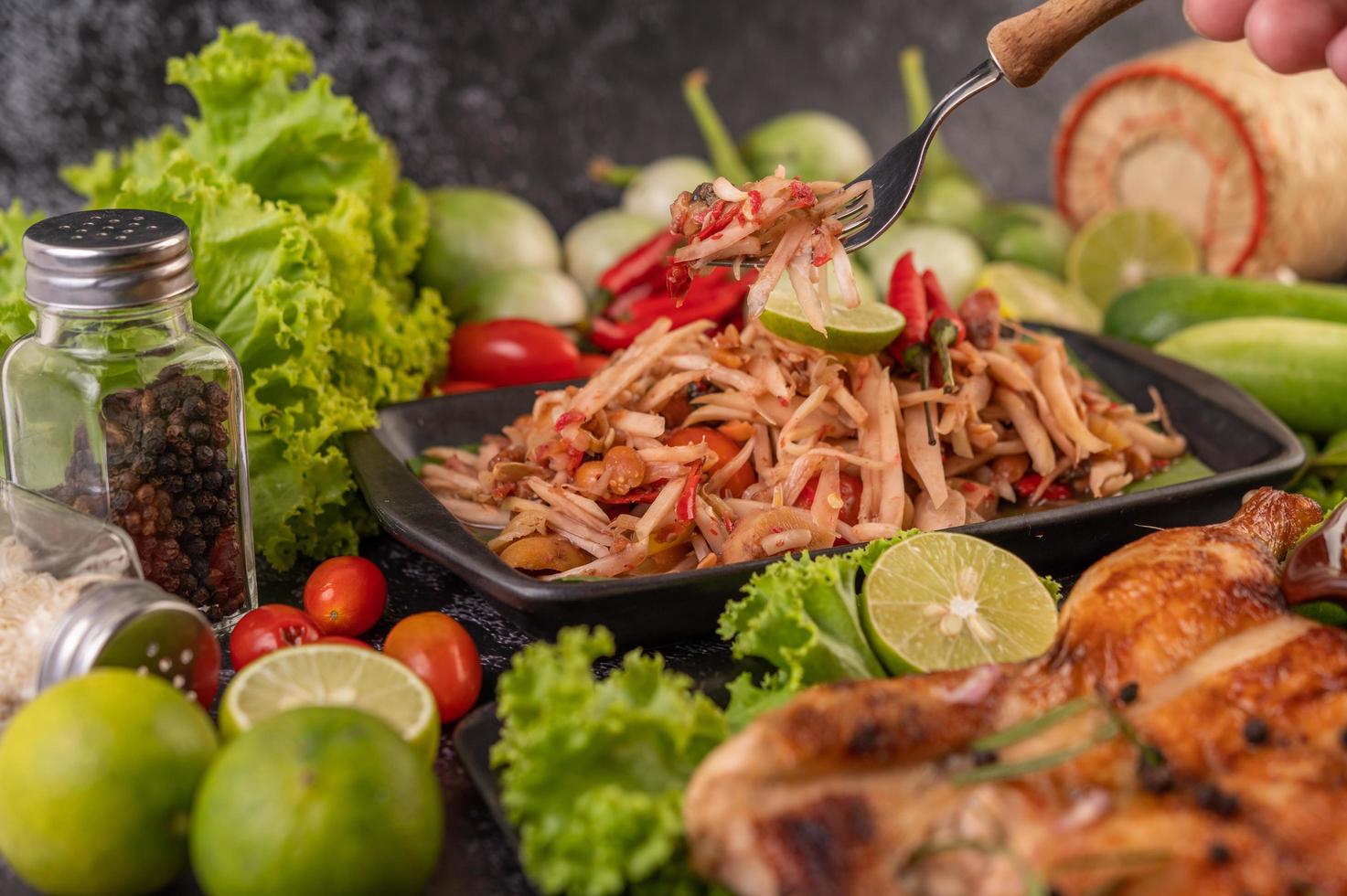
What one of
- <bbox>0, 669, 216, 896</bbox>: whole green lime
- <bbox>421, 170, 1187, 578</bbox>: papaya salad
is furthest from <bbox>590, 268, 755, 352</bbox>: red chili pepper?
<bbox>0, 669, 216, 896</bbox>: whole green lime

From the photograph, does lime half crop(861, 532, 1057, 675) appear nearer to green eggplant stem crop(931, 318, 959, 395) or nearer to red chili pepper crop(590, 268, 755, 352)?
green eggplant stem crop(931, 318, 959, 395)

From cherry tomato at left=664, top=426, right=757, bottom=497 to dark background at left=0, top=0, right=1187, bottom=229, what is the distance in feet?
11.6

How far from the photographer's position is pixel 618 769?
214 centimetres

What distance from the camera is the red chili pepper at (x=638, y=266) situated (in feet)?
17.2

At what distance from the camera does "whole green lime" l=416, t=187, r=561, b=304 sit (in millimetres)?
5289

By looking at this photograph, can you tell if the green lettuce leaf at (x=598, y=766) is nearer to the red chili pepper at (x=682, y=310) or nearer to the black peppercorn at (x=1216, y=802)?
the black peppercorn at (x=1216, y=802)

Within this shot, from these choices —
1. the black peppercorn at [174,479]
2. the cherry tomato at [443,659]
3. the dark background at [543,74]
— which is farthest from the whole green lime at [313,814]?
the dark background at [543,74]

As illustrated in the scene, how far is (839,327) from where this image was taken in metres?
3.45

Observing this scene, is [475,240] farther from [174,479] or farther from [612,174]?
[174,479]

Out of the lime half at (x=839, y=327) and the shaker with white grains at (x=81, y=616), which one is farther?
the lime half at (x=839, y=327)

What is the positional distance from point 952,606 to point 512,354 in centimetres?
254

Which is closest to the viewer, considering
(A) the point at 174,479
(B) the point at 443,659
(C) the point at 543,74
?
(B) the point at 443,659

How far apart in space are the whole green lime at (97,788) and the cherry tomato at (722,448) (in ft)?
5.56

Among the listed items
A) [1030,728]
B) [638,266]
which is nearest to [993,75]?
[1030,728]
